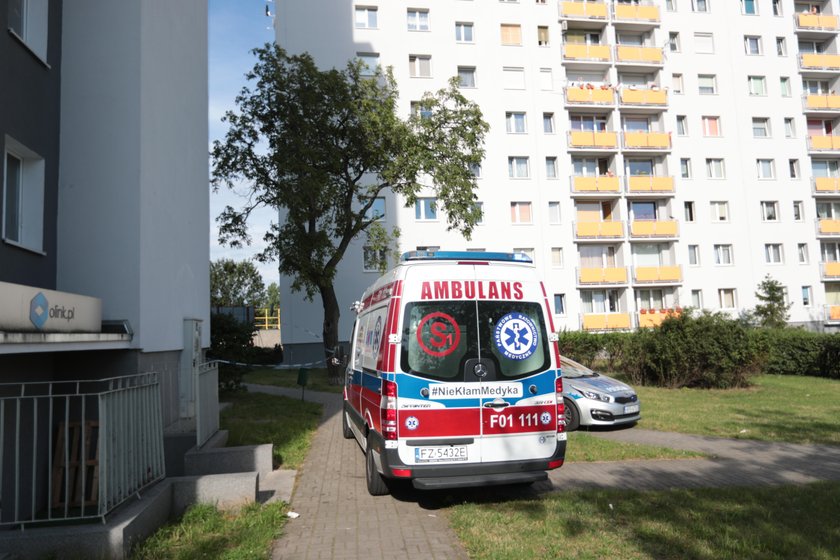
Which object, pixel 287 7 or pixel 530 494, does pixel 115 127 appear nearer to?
pixel 530 494

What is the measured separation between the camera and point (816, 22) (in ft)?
130

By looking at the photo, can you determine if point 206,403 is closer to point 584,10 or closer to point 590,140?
point 590,140

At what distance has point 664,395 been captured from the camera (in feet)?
51.0

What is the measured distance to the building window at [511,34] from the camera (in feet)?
115

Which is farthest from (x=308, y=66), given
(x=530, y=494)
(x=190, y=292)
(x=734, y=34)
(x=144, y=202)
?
(x=734, y=34)

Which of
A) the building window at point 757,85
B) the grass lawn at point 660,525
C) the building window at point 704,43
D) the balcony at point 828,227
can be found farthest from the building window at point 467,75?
the grass lawn at point 660,525

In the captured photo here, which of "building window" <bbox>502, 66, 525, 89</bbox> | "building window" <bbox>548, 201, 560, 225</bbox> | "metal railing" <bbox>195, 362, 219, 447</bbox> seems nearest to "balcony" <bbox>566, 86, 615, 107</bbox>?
"building window" <bbox>502, 66, 525, 89</bbox>

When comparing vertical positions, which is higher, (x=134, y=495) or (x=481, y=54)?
(x=481, y=54)

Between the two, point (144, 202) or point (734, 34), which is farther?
point (734, 34)

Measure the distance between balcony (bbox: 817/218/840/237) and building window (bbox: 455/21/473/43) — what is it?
24824 millimetres

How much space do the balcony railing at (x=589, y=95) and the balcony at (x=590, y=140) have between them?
1812 millimetres

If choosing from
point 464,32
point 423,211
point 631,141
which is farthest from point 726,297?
point 464,32

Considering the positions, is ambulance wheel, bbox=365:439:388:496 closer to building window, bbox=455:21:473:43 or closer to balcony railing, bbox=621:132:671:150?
building window, bbox=455:21:473:43

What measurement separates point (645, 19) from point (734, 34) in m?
6.30
